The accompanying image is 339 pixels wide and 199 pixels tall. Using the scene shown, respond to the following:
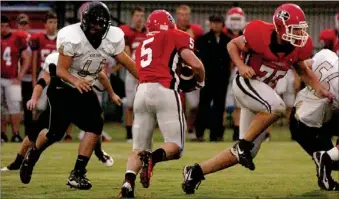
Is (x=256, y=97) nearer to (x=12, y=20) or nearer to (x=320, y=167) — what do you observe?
(x=320, y=167)

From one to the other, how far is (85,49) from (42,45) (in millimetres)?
5535

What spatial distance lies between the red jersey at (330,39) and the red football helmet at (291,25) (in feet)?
11.0

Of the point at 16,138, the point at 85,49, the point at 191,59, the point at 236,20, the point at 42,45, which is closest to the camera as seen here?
the point at 191,59

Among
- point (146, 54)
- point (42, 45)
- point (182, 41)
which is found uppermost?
point (182, 41)

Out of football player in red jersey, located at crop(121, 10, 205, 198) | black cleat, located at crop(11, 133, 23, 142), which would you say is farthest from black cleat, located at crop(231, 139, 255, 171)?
black cleat, located at crop(11, 133, 23, 142)

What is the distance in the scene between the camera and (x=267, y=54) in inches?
273

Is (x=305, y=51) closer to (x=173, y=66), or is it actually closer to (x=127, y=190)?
(x=173, y=66)

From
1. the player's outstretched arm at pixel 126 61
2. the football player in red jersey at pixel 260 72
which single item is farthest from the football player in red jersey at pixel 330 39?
the player's outstretched arm at pixel 126 61

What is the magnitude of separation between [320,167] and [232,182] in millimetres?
966

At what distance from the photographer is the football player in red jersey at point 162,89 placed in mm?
6770

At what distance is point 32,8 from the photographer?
15.2 m

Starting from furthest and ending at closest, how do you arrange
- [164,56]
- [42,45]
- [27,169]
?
1. [42,45]
2. [27,169]
3. [164,56]

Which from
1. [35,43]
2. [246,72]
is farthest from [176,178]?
[35,43]

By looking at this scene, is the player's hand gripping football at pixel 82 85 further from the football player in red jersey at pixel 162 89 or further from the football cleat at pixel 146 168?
the football cleat at pixel 146 168
